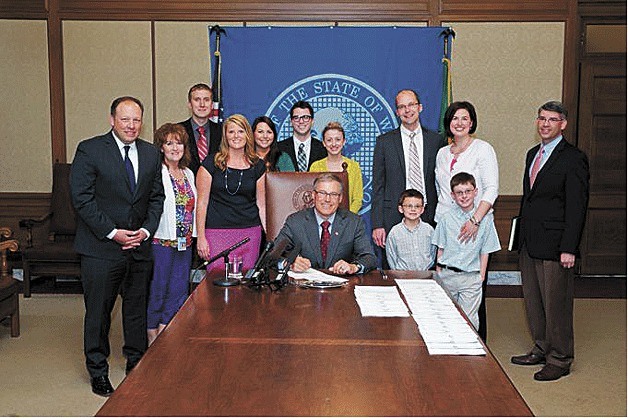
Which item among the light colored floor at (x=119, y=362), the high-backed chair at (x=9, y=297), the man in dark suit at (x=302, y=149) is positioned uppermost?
the man in dark suit at (x=302, y=149)

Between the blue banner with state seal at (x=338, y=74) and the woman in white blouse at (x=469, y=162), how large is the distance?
1238 mm

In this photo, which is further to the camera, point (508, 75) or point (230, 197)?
point (508, 75)

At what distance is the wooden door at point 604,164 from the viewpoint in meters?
7.11

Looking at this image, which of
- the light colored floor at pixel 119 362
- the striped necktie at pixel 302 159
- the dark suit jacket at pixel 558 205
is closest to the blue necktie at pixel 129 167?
the light colored floor at pixel 119 362

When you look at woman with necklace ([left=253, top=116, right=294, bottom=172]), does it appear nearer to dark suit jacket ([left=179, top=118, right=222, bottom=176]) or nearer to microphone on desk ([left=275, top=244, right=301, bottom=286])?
dark suit jacket ([left=179, top=118, right=222, bottom=176])

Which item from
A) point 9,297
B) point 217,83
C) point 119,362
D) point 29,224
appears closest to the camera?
point 119,362

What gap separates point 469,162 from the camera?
167 inches

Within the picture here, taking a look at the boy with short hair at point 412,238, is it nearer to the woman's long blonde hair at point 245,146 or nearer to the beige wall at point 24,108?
the woman's long blonde hair at point 245,146

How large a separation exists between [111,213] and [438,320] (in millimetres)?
1916

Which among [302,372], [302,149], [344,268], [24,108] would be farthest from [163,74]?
[302,372]

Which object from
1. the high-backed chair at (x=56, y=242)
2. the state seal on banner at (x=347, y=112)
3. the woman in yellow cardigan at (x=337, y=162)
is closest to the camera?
the woman in yellow cardigan at (x=337, y=162)

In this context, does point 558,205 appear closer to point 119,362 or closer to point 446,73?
point 446,73

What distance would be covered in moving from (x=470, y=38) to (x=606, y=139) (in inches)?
67.3

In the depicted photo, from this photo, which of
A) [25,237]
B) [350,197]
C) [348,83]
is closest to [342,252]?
[350,197]
